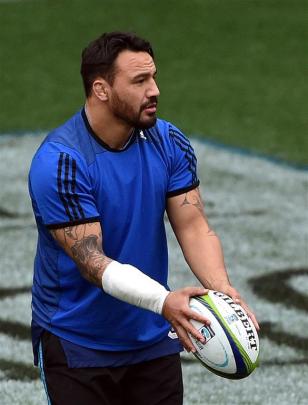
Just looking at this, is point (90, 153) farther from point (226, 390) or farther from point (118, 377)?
point (226, 390)

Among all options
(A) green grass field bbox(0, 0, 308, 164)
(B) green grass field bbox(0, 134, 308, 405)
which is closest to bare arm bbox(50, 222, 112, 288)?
(B) green grass field bbox(0, 134, 308, 405)

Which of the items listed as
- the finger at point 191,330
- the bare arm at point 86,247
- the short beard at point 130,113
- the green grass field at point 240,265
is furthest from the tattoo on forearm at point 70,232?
the green grass field at point 240,265

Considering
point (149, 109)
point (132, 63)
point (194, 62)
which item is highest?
point (132, 63)

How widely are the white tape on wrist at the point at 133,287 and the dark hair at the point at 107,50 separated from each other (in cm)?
86

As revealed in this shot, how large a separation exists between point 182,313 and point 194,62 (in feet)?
44.1

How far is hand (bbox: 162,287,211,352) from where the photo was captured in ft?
17.6

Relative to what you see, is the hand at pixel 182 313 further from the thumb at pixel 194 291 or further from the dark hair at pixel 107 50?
the dark hair at pixel 107 50

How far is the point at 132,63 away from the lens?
5766 mm

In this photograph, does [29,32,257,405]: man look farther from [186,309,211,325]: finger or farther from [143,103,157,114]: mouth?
[186,309,211,325]: finger

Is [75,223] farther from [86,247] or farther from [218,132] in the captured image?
[218,132]

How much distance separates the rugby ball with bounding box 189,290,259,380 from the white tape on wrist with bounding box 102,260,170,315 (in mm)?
144

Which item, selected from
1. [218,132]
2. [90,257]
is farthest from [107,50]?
[218,132]

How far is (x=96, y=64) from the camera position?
227 inches

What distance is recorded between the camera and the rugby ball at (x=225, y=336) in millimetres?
5473
